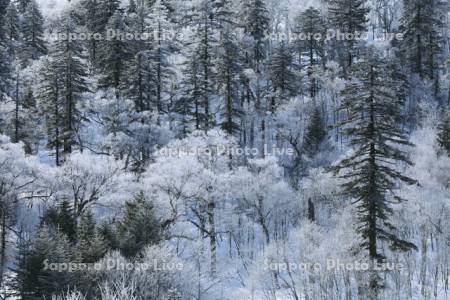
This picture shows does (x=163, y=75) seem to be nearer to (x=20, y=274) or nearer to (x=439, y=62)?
(x=20, y=274)

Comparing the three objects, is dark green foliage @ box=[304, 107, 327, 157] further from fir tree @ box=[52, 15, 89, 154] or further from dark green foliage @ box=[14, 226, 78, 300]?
dark green foliage @ box=[14, 226, 78, 300]

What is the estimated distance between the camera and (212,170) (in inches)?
1719

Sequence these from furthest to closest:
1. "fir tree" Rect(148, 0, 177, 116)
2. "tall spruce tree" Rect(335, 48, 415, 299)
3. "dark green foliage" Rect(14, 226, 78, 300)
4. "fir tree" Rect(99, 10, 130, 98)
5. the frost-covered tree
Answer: "fir tree" Rect(99, 10, 130, 98) < "fir tree" Rect(148, 0, 177, 116) < the frost-covered tree < "dark green foliage" Rect(14, 226, 78, 300) < "tall spruce tree" Rect(335, 48, 415, 299)

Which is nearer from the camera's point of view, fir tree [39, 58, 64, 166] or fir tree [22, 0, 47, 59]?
fir tree [39, 58, 64, 166]

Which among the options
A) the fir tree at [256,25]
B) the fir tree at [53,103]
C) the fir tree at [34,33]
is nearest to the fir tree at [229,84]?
the fir tree at [256,25]

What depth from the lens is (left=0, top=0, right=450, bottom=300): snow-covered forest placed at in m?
28.7

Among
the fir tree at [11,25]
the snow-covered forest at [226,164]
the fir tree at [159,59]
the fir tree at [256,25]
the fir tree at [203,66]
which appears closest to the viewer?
the snow-covered forest at [226,164]

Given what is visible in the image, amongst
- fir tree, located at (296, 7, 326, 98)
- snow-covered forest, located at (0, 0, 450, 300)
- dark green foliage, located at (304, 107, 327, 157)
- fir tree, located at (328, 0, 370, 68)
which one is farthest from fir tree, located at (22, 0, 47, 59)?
fir tree, located at (328, 0, 370, 68)

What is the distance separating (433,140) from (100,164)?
112 feet

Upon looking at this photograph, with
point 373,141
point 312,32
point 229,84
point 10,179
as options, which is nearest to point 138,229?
point 10,179

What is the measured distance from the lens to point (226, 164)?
150ft

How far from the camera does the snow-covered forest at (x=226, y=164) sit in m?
28.7

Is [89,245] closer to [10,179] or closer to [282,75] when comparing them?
[10,179]

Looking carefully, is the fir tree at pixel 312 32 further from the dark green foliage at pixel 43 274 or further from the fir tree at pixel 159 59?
the dark green foliage at pixel 43 274
